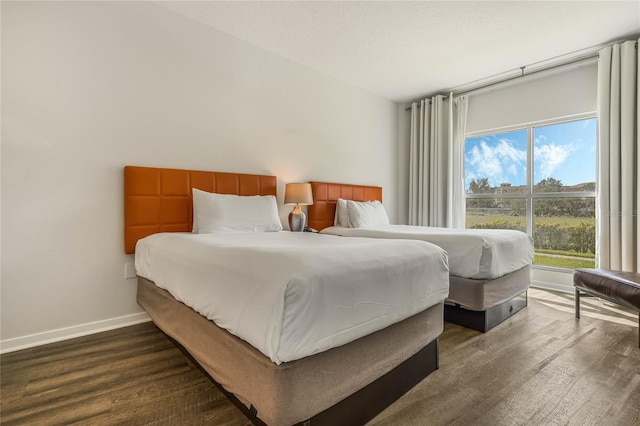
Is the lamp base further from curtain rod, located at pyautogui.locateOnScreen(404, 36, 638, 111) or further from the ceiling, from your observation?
curtain rod, located at pyautogui.locateOnScreen(404, 36, 638, 111)

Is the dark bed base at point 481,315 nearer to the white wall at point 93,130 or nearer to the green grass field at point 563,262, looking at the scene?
the green grass field at point 563,262

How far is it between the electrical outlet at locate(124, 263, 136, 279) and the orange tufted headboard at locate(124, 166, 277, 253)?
13cm

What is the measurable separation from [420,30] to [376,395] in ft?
10.5

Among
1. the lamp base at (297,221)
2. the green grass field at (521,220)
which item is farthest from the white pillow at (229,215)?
the green grass field at (521,220)

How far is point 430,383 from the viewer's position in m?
1.70

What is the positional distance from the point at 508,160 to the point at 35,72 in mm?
5329

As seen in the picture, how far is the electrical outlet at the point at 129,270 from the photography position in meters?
2.57

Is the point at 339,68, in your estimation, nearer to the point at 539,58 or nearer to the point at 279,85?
the point at 279,85

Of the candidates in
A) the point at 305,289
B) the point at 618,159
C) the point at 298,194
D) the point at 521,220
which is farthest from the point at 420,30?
the point at 305,289

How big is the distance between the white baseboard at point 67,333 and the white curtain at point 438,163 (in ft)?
13.2

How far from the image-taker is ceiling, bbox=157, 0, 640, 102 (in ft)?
8.85

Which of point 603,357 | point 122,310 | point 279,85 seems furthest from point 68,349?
point 603,357

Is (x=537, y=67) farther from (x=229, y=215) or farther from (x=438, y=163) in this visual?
(x=229, y=215)

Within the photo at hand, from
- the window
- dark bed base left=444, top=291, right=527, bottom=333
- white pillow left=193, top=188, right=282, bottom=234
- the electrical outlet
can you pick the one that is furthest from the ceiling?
dark bed base left=444, top=291, right=527, bottom=333
